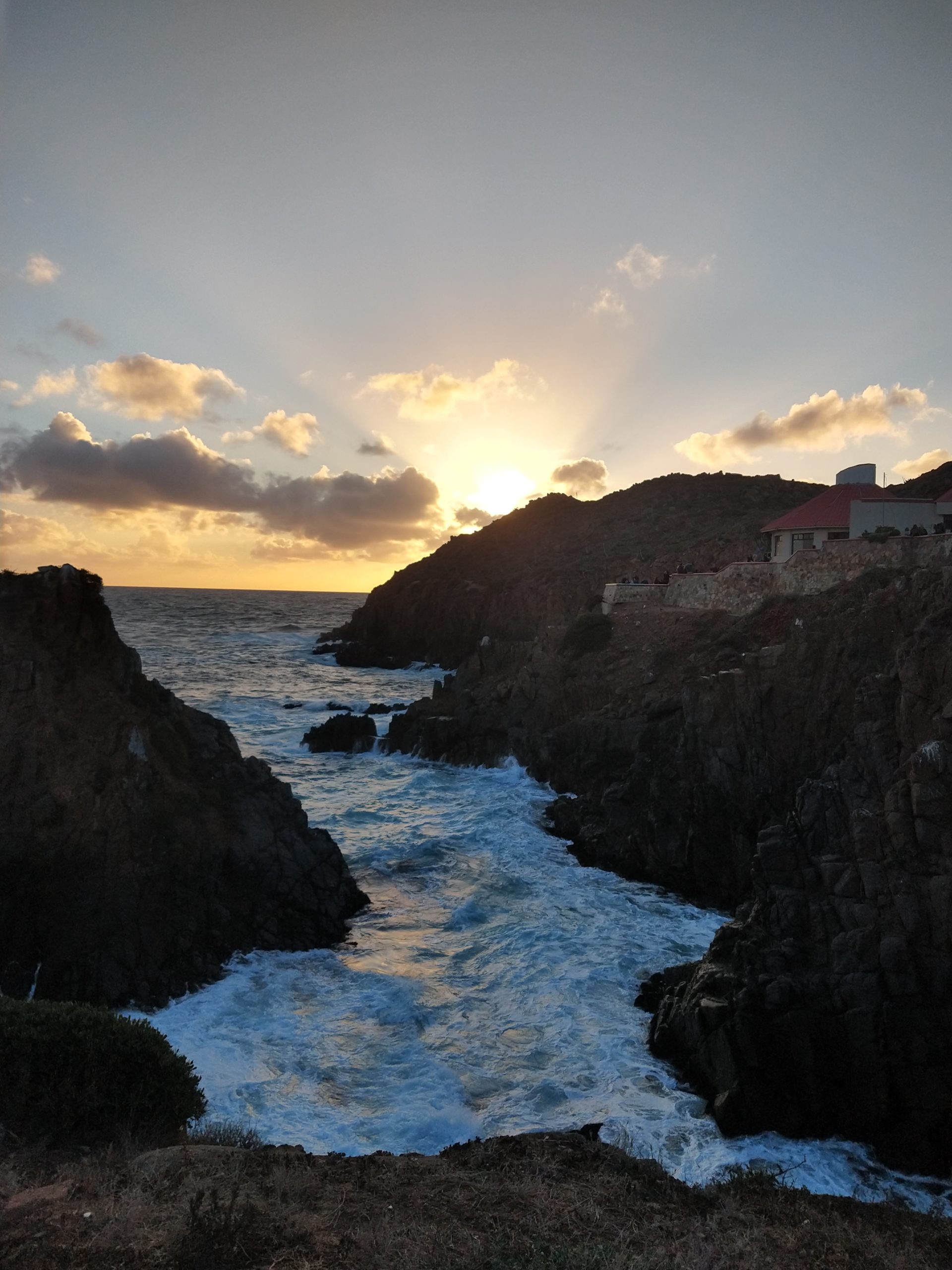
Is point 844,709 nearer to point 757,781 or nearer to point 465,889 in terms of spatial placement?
point 757,781

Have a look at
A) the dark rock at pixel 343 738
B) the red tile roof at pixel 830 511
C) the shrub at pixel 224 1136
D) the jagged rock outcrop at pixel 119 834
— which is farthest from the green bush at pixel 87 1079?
the red tile roof at pixel 830 511

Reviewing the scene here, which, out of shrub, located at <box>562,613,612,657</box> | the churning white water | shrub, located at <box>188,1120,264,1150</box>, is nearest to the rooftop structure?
shrub, located at <box>562,613,612,657</box>

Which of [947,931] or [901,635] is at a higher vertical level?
[901,635]

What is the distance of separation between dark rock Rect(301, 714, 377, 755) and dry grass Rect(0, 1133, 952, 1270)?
104 feet

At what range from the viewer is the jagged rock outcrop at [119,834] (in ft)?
54.8

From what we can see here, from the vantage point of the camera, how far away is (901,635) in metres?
26.2

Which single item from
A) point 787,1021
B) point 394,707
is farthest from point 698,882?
point 394,707

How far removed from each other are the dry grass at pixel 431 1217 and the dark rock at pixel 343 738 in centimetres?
3175

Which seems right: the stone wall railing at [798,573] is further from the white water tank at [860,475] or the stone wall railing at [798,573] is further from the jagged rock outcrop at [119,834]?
the jagged rock outcrop at [119,834]

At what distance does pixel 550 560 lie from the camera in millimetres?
88812

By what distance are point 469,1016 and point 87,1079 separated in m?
8.56

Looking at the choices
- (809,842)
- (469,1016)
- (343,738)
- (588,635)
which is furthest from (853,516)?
(469,1016)

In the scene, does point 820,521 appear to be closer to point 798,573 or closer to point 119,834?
point 798,573

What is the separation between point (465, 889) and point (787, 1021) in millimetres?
11890
